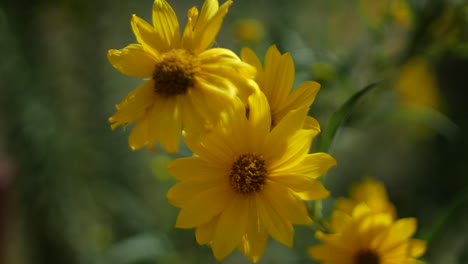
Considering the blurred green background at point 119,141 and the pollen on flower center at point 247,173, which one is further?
the blurred green background at point 119,141

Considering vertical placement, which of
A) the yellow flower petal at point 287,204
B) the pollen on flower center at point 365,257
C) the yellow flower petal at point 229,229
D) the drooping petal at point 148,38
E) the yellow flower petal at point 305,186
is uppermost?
the drooping petal at point 148,38

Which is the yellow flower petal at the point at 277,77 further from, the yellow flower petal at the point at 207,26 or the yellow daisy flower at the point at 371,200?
the yellow daisy flower at the point at 371,200

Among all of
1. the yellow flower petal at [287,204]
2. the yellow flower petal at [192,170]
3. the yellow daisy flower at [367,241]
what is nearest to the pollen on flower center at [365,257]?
the yellow daisy flower at [367,241]

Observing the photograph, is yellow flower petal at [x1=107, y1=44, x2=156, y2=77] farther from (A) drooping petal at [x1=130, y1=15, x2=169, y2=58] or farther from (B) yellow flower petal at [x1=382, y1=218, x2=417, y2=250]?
(B) yellow flower petal at [x1=382, y1=218, x2=417, y2=250]

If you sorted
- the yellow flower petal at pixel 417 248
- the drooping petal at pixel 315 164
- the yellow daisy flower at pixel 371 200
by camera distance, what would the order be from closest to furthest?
the drooping petal at pixel 315 164 → the yellow flower petal at pixel 417 248 → the yellow daisy flower at pixel 371 200

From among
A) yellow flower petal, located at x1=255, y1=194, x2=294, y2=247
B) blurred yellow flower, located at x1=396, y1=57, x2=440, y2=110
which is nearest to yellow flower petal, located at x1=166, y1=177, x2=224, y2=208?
yellow flower petal, located at x1=255, y1=194, x2=294, y2=247

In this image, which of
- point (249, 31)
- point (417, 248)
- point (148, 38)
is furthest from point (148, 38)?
point (249, 31)

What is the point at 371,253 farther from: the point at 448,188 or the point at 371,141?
the point at 371,141

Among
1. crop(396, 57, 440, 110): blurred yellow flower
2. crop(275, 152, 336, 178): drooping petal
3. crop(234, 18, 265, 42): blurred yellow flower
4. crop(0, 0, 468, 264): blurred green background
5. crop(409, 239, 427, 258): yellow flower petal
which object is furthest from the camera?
crop(396, 57, 440, 110): blurred yellow flower
